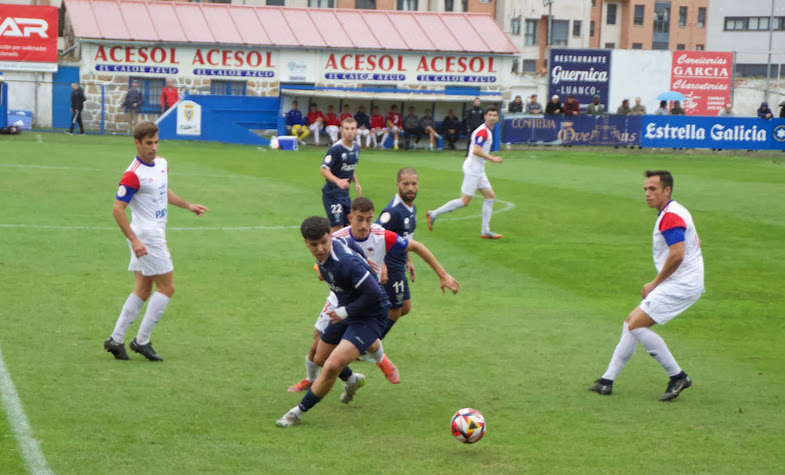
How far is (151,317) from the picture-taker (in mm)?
9844

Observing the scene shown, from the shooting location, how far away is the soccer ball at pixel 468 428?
24.2ft

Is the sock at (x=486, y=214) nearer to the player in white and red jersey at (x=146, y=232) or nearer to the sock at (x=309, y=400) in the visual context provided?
the player in white and red jersey at (x=146, y=232)

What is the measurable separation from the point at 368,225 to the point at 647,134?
37.6 metres

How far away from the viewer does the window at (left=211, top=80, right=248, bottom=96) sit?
48.6 meters

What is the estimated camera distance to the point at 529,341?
36.4ft

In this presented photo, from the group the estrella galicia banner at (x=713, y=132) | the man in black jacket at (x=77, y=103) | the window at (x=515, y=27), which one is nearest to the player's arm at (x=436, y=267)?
the man in black jacket at (x=77, y=103)

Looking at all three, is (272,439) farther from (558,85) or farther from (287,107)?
(558,85)

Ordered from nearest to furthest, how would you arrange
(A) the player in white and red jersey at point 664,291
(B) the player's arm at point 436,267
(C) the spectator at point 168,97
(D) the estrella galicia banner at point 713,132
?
(B) the player's arm at point 436,267 → (A) the player in white and red jersey at point 664,291 → (D) the estrella galicia banner at point 713,132 → (C) the spectator at point 168,97

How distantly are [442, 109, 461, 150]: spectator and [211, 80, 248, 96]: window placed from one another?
36.1 feet

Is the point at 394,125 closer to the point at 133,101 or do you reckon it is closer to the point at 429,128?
the point at 429,128

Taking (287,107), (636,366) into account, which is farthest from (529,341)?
(287,107)

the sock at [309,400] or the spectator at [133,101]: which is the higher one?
the spectator at [133,101]

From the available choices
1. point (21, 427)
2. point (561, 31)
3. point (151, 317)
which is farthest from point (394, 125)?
point (561, 31)

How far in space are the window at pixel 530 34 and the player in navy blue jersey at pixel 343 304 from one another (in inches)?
3703
